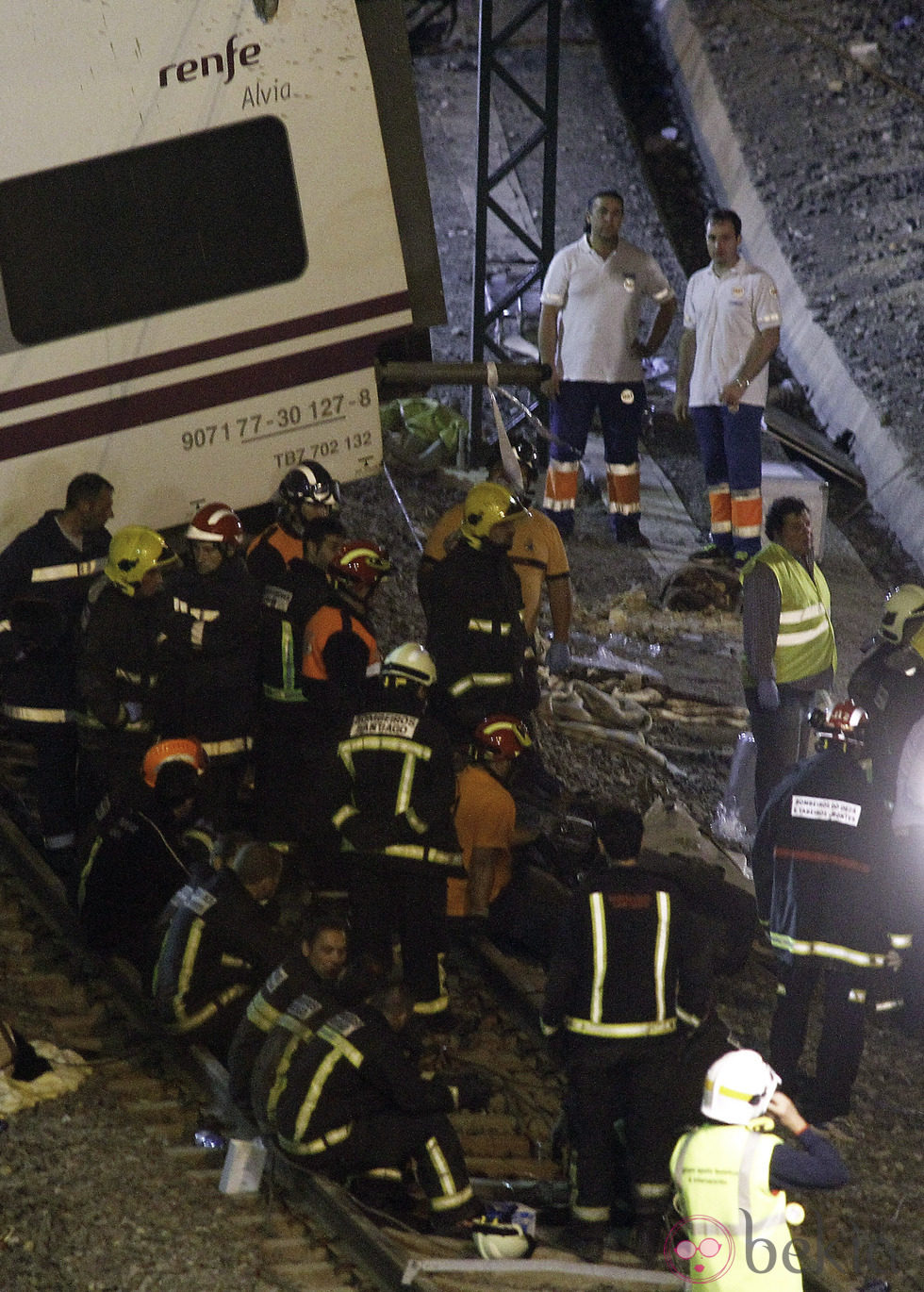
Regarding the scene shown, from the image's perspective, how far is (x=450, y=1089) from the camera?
6277mm

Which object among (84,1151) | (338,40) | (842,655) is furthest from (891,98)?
(84,1151)

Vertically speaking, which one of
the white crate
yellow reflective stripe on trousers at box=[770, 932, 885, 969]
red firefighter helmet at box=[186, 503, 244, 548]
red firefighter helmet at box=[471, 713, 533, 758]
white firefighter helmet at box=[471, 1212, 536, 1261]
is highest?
the white crate

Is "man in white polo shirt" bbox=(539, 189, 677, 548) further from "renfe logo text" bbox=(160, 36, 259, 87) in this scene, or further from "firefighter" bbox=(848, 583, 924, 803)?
"firefighter" bbox=(848, 583, 924, 803)

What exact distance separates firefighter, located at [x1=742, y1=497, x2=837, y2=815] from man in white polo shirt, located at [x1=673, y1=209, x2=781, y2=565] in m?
2.48

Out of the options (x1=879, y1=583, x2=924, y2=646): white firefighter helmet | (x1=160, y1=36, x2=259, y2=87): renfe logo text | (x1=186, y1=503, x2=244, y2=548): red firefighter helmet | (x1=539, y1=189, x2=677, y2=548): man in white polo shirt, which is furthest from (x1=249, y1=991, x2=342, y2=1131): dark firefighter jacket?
(x1=539, y1=189, x2=677, y2=548): man in white polo shirt

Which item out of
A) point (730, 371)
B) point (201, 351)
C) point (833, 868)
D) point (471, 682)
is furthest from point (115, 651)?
point (730, 371)

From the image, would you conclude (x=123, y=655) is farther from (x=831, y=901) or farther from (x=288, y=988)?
(x=831, y=901)

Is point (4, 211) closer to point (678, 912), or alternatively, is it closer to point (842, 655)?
point (678, 912)

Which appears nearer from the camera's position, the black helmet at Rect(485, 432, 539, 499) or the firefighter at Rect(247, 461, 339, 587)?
the firefighter at Rect(247, 461, 339, 587)

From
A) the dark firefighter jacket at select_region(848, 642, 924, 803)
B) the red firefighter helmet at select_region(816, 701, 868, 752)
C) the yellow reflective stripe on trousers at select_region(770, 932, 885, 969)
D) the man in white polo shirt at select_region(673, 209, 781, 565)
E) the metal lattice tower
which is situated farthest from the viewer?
the metal lattice tower

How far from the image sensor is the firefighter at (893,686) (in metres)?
7.52

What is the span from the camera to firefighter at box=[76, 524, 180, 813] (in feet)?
24.3

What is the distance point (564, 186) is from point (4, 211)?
10.3 m

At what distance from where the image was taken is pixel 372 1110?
6082 mm
